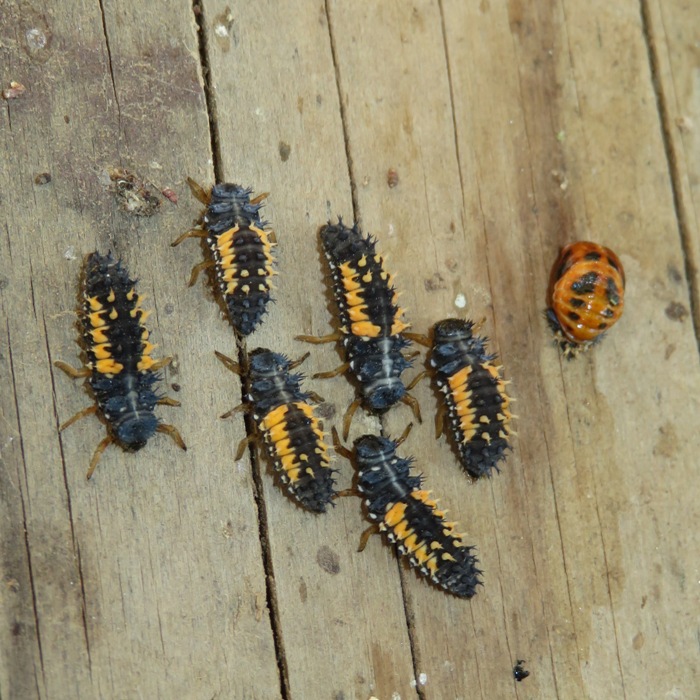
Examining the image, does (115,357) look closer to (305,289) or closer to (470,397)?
(305,289)

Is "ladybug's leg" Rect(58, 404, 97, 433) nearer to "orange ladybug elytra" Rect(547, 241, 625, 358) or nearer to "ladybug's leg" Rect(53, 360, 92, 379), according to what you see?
"ladybug's leg" Rect(53, 360, 92, 379)

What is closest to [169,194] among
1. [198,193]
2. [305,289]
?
[198,193]

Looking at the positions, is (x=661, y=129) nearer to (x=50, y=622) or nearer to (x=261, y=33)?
(x=261, y=33)

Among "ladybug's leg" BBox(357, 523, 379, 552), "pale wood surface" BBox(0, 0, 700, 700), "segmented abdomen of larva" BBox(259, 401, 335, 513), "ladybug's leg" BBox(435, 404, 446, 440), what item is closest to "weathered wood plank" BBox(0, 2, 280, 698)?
"pale wood surface" BBox(0, 0, 700, 700)

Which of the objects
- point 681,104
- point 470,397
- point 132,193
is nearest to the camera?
point 132,193

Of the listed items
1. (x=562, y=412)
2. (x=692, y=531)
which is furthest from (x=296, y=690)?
(x=692, y=531)

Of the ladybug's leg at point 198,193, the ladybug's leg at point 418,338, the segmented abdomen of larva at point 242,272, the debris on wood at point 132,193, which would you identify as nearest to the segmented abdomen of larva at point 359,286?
the ladybug's leg at point 418,338
